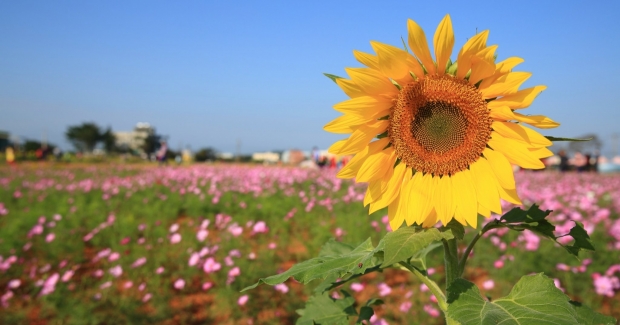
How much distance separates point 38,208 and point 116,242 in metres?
2.84

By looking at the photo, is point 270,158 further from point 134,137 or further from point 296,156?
point 134,137

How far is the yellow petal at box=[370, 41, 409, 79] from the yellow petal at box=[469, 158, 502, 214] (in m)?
0.33

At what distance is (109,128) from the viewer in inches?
2169

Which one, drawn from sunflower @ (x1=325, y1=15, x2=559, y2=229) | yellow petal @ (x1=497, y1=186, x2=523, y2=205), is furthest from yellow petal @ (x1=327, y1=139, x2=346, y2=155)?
yellow petal @ (x1=497, y1=186, x2=523, y2=205)

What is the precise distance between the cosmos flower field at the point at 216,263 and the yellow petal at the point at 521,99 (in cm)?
187

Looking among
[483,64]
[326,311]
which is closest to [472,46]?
[483,64]

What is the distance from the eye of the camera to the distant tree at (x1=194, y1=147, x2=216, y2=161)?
4456cm

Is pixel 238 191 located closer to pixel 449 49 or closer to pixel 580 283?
pixel 580 283

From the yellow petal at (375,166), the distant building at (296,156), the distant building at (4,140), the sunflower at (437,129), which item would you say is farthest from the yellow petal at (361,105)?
the distant building at (4,140)

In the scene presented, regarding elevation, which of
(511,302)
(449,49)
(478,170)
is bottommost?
(511,302)

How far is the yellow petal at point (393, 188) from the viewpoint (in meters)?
1.19

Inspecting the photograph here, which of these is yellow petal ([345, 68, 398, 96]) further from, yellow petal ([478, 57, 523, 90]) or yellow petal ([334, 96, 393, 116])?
yellow petal ([478, 57, 523, 90])

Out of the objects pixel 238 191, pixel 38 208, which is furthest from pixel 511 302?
pixel 38 208

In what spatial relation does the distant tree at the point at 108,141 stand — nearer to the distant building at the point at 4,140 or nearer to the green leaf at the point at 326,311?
the distant building at the point at 4,140
